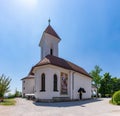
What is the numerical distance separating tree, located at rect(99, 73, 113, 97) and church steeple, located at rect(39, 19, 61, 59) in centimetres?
2485

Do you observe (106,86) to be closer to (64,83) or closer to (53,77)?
(64,83)

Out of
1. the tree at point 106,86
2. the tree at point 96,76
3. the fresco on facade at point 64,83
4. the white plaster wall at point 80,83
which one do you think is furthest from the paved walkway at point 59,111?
the tree at point 96,76

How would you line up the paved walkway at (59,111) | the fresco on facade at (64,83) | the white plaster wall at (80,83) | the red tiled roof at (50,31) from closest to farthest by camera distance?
the paved walkway at (59,111) < the fresco on facade at (64,83) < the white plaster wall at (80,83) < the red tiled roof at (50,31)

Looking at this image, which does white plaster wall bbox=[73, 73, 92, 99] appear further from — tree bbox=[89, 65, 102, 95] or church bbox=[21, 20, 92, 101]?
tree bbox=[89, 65, 102, 95]

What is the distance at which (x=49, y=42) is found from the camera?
3719cm

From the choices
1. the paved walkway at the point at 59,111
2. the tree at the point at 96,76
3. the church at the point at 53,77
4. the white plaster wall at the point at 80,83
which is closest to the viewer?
the paved walkway at the point at 59,111

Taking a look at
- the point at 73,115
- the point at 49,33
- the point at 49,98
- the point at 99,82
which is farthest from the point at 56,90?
the point at 99,82

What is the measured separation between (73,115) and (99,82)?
159ft

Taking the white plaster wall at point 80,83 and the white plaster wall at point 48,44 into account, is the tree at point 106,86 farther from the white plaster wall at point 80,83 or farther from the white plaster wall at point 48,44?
the white plaster wall at point 48,44

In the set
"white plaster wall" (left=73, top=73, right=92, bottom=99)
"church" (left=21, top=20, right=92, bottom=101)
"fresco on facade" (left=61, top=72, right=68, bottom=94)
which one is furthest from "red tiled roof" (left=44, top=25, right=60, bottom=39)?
"fresco on facade" (left=61, top=72, right=68, bottom=94)

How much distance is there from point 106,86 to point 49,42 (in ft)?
91.0

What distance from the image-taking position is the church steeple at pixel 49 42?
3678 cm

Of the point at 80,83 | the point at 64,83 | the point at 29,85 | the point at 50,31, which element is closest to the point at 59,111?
the point at 64,83

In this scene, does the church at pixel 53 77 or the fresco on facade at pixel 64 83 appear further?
the fresco on facade at pixel 64 83
